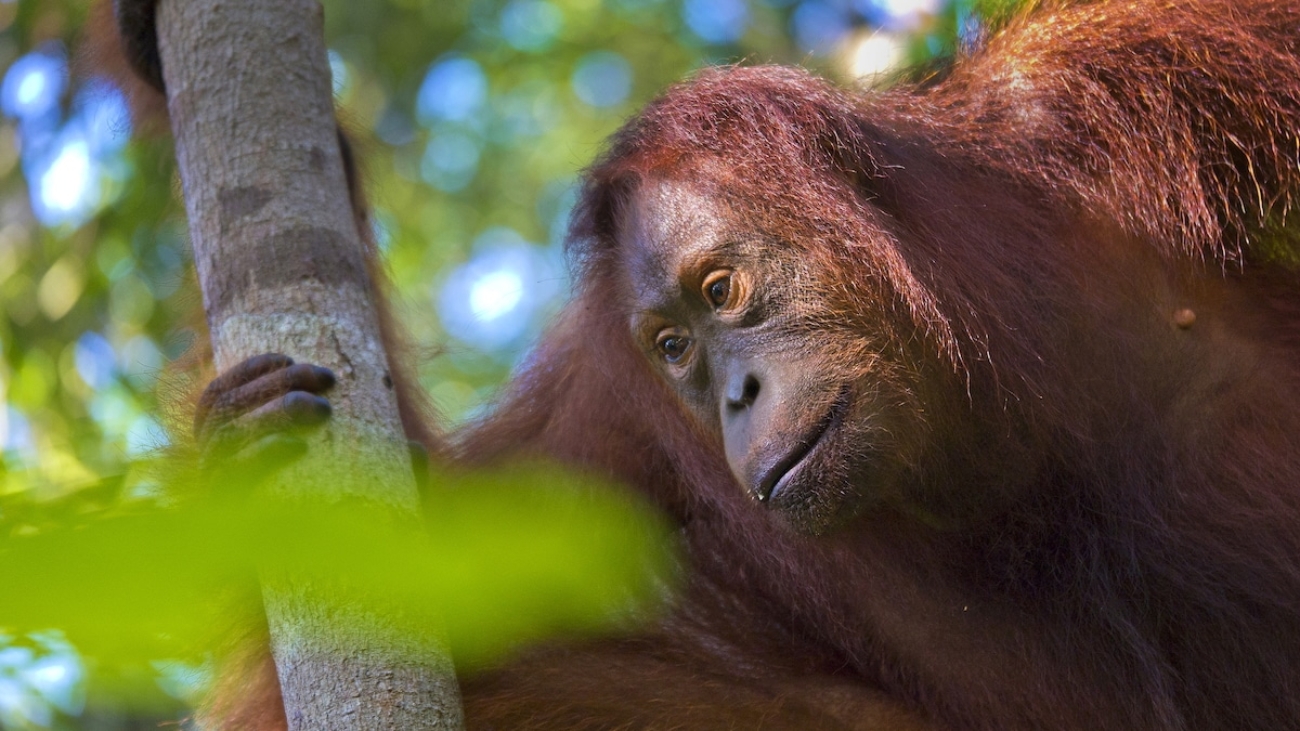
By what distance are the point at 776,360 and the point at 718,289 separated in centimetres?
25

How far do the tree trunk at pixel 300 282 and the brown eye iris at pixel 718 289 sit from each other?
0.74 metres

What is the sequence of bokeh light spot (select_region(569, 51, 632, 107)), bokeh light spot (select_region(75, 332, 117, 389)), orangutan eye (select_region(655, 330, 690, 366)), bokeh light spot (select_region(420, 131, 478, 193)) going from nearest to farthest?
1. orangutan eye (select_region(655, 330, 690, 366))
2. bokeh light spot (select_region(75, 332, 117, 389))
3. bokeh light spot (select_region(569, 51, 632, 107))
4. bokeh light spot (select_region(420, 131, 478, 193))

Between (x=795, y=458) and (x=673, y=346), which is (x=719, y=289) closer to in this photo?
(x=673, y=346)

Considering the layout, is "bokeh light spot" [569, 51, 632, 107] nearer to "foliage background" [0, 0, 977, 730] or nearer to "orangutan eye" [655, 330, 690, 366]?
"foliage background" [0, 0, 977, 730]

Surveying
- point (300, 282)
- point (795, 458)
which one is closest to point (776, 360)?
point (795, 458)

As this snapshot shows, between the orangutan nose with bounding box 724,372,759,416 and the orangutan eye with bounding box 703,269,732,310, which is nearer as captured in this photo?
the orangutan nose with bounding box 724,372,759,416

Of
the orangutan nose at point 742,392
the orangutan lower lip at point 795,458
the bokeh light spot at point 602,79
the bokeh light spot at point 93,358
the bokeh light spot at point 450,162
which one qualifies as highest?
the bokeh light spot at point 450,162

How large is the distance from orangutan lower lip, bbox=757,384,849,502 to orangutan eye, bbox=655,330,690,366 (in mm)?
467

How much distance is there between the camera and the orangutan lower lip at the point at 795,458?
2.54 meters

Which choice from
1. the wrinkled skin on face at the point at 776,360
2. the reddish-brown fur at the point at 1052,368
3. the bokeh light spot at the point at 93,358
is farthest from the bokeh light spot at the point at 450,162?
the wrinkled skin on face at the point at 776,360

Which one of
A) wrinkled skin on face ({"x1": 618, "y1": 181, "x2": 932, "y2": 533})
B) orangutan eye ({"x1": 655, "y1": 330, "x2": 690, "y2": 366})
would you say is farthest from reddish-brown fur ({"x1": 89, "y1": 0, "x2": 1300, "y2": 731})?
orangutan eye ({"x1": 655, "y1": 330, "x2": 690, "y2": 366})

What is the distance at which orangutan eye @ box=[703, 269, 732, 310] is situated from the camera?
110 inches

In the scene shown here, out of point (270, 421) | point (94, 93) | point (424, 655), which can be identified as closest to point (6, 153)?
point (94, 93)

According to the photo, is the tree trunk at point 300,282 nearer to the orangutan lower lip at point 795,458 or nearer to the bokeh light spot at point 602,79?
the orangutan lower lip at point 795,458
